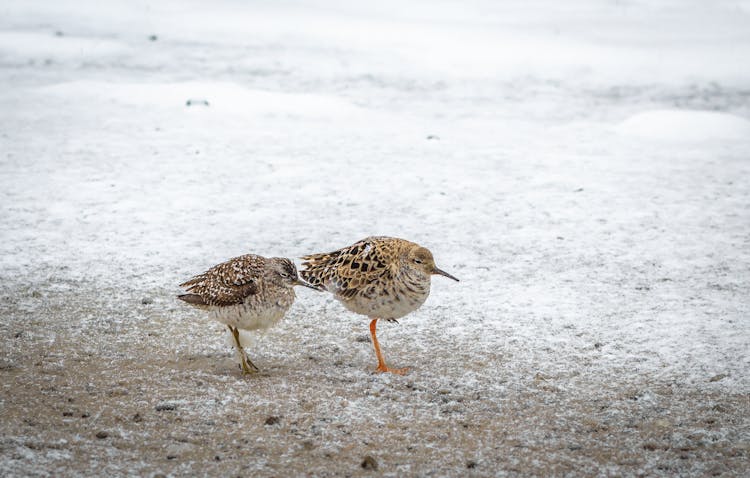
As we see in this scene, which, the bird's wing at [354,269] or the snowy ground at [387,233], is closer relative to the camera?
the snowy ground at [387,233]

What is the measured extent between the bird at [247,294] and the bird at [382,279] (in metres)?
0.36

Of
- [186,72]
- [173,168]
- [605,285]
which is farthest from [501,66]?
[605,285]

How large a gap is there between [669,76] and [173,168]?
30.5 ft

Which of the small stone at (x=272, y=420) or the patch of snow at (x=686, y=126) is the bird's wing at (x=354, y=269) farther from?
the patch of snow at (x=686, y=126)

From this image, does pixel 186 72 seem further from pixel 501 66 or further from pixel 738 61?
pixel 738 61

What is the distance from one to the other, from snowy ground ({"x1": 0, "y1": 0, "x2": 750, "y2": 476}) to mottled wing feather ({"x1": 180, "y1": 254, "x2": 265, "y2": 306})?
47cm

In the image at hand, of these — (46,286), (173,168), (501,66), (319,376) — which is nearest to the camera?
(319,376)

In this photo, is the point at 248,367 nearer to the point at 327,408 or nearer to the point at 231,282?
the point at 231,282

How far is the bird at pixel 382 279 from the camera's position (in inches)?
231

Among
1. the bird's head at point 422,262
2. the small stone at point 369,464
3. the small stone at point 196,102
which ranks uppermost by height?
the bird's head at point 422,262

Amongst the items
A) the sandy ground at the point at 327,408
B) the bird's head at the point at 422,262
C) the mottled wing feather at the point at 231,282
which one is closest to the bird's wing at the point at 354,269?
the bird's head at the point at 422,262

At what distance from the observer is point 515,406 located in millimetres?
5301

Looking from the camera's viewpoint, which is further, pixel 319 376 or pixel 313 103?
pixel 313 103

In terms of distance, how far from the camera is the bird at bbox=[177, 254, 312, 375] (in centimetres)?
574
